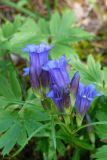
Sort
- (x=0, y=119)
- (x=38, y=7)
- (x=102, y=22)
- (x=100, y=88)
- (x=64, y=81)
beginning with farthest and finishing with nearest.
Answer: (x=38, y=7) < (x=102, y=22) < (x=100, y=88) < (x=0, y=119) < (x=64, y=81)

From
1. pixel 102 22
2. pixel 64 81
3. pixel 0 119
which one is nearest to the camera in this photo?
pixel 64 81

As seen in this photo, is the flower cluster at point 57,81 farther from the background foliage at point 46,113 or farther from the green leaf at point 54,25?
the green leaf at point 54,25

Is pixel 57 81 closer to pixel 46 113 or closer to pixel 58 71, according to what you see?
pixel 58 71

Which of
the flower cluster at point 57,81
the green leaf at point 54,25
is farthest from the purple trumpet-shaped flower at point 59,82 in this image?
the green leaf at point 54,25

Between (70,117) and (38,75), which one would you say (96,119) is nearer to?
(70,117)

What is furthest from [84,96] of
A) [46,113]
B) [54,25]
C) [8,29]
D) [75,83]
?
[54,25]

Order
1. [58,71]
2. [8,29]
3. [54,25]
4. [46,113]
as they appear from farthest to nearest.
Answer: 1. [54,25]
2. [8,29]
3. [46,113]
4. [58,71]

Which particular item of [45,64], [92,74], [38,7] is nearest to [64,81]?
[45,64]
